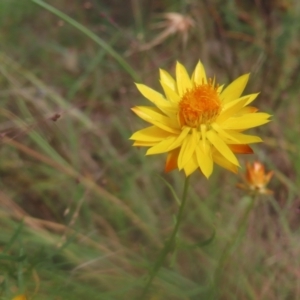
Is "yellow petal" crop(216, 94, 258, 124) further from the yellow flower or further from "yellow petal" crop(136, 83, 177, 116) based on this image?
the yellow flower

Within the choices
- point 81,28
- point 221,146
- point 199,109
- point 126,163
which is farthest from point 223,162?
point 126,163

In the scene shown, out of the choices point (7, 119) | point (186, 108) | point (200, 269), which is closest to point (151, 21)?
point (7, 119)

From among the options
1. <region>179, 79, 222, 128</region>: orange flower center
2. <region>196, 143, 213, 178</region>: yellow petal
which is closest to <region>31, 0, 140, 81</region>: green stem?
<region>179, 79, 222, 128</region>: orange flower center

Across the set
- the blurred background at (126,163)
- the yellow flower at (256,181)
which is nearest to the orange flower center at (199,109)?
the yellow flower at (256,181)

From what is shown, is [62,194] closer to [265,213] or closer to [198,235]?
[198,235]

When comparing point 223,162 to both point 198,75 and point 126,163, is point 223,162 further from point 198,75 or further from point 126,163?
point 126,163
